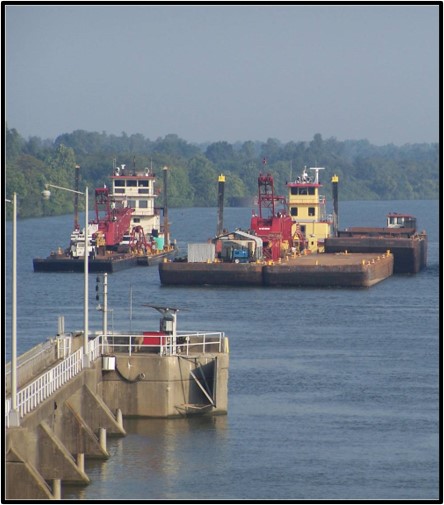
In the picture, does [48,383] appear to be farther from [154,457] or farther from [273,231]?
[273,231]

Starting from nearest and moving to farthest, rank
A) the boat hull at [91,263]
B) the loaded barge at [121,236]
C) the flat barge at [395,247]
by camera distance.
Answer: the boat hull at [91,263] → the loaded barge at [121,236] → the flat barge at [395,247]

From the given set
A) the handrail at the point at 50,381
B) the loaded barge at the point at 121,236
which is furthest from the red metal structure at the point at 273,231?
the handrail at the point at 50,381

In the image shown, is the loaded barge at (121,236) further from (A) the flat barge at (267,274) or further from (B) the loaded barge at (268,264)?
(A) the flat barge at (267,274)

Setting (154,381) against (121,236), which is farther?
(121,236)

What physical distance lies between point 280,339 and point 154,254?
48428mm

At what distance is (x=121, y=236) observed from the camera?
4422 inches

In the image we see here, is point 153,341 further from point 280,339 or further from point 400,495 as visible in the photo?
point 280,339

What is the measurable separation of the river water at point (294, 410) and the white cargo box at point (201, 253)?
878 centimetres

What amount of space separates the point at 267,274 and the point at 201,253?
423 centimetres

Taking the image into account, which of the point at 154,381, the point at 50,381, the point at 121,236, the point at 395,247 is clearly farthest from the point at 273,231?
the point at 50,381

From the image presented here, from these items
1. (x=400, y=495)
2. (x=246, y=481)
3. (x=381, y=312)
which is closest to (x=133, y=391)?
(x=246, y=481)

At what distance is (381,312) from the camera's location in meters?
76.9

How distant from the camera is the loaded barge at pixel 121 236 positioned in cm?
10188

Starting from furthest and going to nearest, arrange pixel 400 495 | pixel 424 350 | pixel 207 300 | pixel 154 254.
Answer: pixel 154 254, pixel 207 300, pixel 424 350, pixel 400 495
